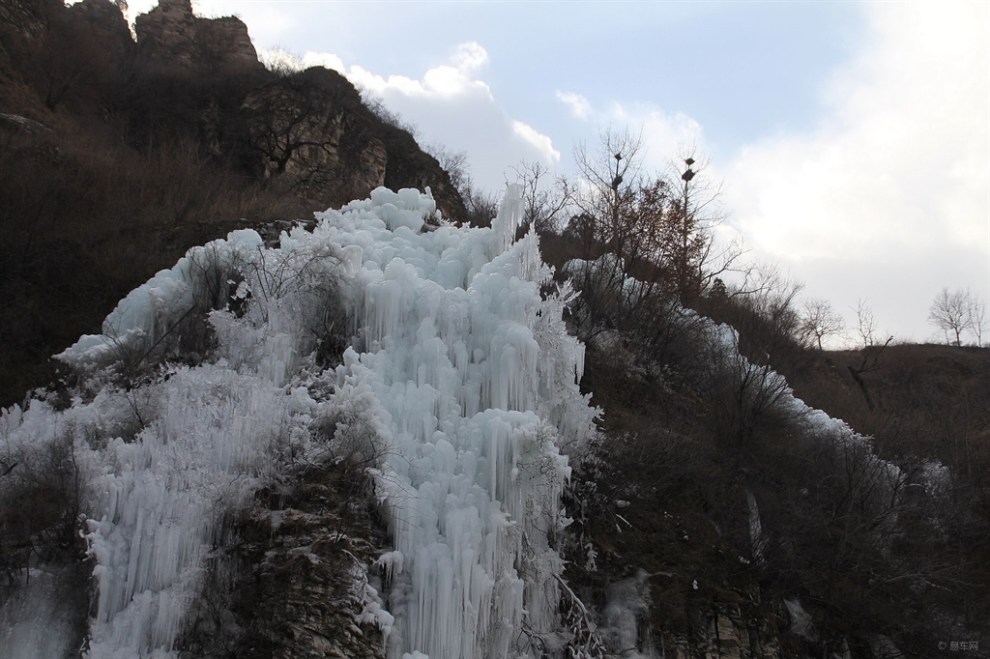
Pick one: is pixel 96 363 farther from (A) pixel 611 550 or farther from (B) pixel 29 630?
(A) pixel 611 550

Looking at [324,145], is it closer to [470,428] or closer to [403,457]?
[470,428]

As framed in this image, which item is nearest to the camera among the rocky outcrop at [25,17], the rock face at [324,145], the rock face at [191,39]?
the rocky outcrop at [25,17]

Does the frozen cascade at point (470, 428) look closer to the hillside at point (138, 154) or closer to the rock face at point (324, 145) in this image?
the hillside at point (138, 154)

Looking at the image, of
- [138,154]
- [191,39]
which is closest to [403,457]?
[138,154]

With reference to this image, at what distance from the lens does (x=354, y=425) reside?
8.55 m

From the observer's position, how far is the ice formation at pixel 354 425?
7.45 meters

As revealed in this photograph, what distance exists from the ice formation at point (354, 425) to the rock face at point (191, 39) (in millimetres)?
18217

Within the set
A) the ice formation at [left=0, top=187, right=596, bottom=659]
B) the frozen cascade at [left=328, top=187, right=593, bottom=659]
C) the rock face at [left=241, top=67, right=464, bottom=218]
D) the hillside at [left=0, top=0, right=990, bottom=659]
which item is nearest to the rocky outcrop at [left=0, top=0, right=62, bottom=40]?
the hillside at [left=0, top=0, right=990, bottom=659]

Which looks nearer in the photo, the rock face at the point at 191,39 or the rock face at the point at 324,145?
the rock face at the point at 324,145

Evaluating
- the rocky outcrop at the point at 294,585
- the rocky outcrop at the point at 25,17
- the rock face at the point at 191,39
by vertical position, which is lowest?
the rocky outcrop at the point at 294,585

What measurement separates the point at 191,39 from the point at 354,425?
25574mm

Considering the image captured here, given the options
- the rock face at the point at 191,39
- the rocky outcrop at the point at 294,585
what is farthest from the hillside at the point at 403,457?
the rock face at the point at 191,39

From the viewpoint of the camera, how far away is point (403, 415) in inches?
350

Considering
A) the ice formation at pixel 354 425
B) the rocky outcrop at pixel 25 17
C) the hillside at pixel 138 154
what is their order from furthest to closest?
the rocky outcrop at pixel 25 17
the hillside at pixel 138 154
the ice formation at pixel 354 425
